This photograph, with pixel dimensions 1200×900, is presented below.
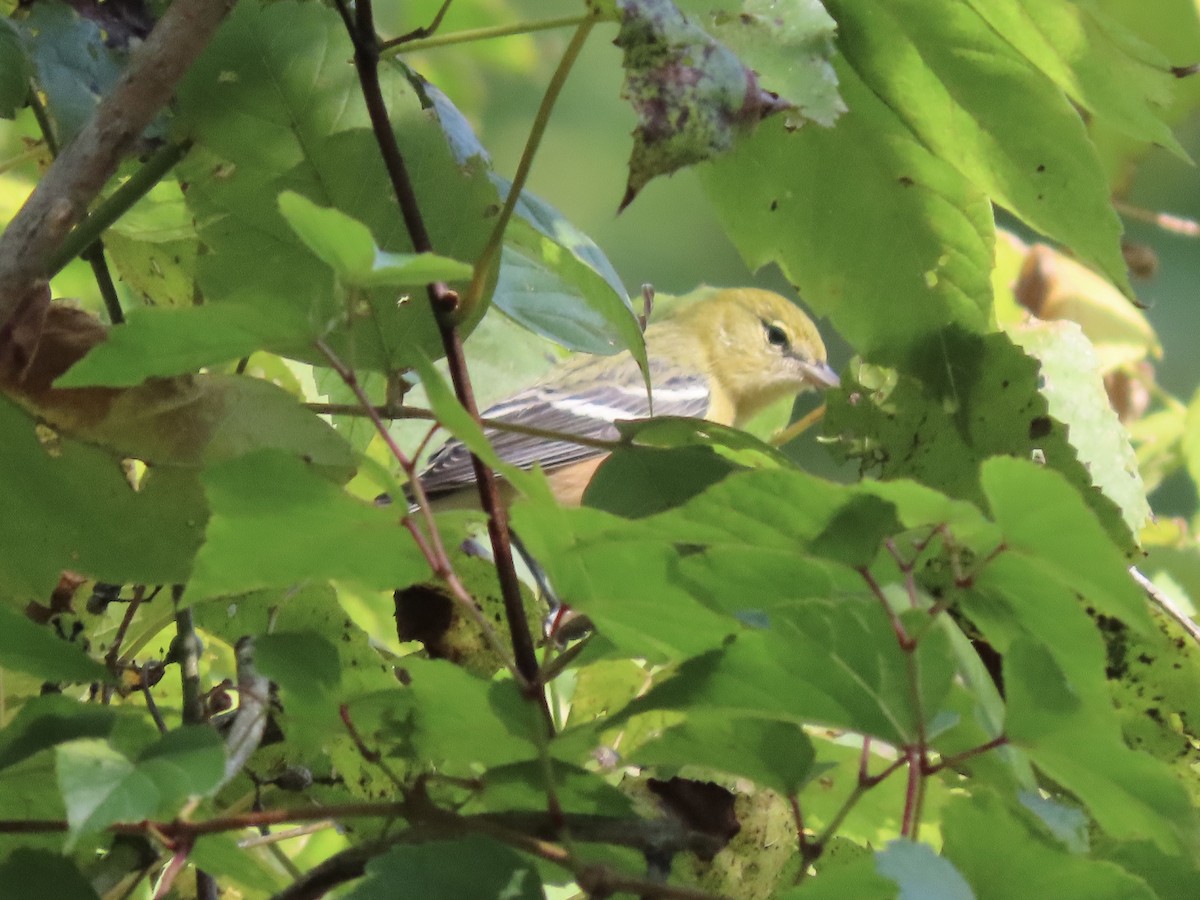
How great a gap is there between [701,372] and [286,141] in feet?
9.46

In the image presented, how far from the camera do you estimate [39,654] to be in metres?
0.59

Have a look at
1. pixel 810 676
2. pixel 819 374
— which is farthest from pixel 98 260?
pixel 819 374

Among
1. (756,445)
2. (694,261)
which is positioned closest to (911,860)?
(756,445)

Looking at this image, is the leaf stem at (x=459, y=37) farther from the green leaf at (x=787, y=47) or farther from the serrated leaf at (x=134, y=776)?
the serrated leaf at (x=134, y=776)

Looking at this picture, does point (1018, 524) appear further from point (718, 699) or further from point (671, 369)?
point (671, 369)

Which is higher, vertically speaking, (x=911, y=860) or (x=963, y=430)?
(x=911, y=860)

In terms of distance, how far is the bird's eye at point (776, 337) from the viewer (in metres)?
3.60

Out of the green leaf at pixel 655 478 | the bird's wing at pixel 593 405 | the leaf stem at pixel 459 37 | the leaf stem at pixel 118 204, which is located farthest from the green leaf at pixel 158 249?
the bird's wing at pixel 593 405

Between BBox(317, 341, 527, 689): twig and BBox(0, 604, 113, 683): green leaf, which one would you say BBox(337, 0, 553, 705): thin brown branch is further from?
BBox(0, 604, 113, 683): green leaf

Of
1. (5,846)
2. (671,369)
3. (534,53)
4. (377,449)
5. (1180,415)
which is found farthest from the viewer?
(671,369)

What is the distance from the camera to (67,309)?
76cm

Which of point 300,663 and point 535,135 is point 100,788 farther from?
point 535,135

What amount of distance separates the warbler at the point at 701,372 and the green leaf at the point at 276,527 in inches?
104

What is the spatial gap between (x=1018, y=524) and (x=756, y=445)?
0.98ft
